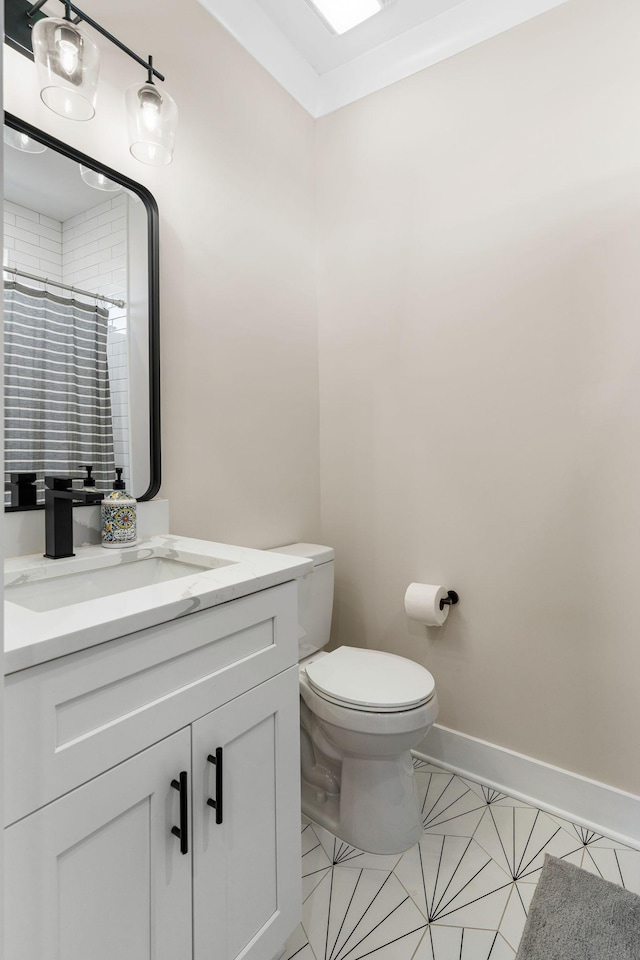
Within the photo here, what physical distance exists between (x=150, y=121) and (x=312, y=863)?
1.99 meters

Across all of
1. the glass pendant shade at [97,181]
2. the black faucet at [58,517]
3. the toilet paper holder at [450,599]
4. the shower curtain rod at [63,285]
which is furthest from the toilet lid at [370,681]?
the glass pendant shade at [97,181]

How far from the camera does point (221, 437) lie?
165 centimetres

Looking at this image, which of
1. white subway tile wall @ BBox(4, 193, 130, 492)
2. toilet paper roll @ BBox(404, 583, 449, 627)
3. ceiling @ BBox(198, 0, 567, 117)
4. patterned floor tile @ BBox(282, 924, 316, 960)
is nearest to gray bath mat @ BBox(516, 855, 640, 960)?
patterned floor tile @ BBox(282, 924, 316, 960)

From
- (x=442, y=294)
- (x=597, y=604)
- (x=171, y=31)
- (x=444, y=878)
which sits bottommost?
(x=444, y=878)

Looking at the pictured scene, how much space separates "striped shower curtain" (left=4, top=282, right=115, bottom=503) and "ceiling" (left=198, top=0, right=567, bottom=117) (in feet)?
3.91

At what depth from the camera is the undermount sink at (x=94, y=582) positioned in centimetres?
98

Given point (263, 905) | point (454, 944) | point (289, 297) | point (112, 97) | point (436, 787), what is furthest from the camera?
point (289, 297)

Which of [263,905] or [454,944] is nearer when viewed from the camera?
[263,905]

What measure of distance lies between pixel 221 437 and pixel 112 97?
95 cm

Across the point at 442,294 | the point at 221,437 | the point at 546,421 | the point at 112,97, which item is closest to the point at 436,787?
the point at 546,421

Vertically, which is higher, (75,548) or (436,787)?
(75,548)

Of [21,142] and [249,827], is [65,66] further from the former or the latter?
[249,827]

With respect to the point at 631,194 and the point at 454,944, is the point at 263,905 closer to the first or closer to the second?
the point at 454,944

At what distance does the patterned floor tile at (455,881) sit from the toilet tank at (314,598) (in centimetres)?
65
